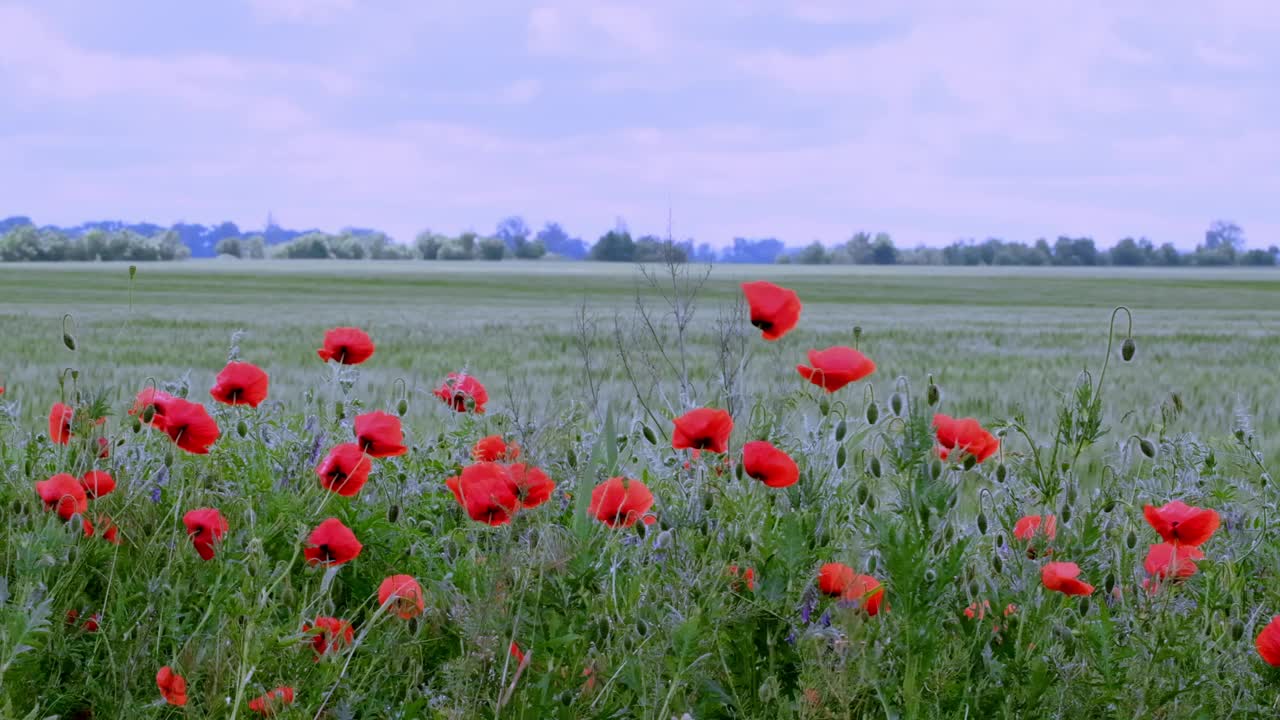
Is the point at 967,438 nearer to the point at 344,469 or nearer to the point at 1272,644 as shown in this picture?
the point at 1272,644

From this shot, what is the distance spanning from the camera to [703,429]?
2.13 metres

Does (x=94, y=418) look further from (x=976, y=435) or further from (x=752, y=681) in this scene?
(x=976, y=435)

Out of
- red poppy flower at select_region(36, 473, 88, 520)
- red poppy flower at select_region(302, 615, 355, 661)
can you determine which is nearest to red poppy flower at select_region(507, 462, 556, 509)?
red poppy flower at select_region(302, 615, 355, 661)

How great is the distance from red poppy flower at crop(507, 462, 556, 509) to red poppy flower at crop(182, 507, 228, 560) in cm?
56

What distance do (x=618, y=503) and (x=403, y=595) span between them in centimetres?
38

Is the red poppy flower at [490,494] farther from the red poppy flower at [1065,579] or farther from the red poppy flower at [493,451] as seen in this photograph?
the red poppy flower at [1065,579]

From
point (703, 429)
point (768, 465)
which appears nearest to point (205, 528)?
point (703, 429)

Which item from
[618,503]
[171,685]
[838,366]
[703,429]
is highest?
[838,366]

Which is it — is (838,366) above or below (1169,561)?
above

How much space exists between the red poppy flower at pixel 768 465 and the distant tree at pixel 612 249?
206ft

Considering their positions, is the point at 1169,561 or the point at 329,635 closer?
the point at 329,635

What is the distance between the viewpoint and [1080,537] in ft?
6.81

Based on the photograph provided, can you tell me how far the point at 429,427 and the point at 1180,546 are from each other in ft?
11.3

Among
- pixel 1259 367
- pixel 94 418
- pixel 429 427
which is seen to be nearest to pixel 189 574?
pixel 94 418
